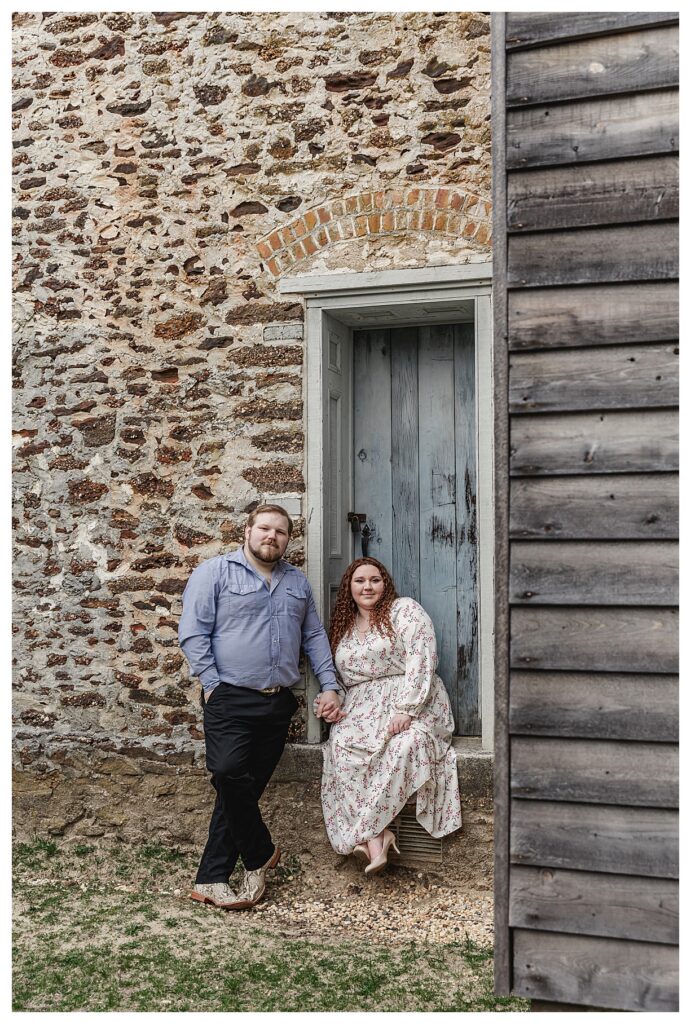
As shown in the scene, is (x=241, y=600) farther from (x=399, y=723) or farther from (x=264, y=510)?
(x=399, y=723)

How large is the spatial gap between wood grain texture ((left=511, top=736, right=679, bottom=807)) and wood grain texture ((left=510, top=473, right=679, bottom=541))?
566mm

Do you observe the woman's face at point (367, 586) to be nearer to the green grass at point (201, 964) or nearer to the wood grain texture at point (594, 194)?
the green grass at point (201, 964)

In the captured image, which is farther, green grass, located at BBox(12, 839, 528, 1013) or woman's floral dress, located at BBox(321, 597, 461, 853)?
woman's floral dress, located at BBox(321, 597, 461, 853)

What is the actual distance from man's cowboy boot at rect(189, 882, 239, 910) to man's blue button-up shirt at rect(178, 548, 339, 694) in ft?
3.02

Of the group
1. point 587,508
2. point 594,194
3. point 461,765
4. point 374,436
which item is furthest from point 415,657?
point 594,194

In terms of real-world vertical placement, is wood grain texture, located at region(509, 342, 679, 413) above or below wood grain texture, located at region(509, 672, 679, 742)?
above

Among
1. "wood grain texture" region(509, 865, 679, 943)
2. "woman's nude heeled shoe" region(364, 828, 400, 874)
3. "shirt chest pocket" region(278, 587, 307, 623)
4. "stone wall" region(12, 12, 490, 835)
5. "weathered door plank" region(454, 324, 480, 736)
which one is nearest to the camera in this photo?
"wood grain texture" region(509, 865, 679, 943)

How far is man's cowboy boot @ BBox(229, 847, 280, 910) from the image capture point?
4.39 meters

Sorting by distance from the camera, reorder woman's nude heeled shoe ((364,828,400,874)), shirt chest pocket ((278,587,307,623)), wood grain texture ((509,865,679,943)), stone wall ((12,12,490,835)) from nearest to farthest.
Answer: wood grain texture ((509,865,679,943)) → woman's nude heeled shoe ((364,828,400,874)) → shirt chest pocket ((278,587,307,623)) → stone wall ((12,12,490,835))

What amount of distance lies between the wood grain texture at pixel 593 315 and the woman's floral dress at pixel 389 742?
214cm

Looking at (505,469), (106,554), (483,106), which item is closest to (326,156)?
(483,106)

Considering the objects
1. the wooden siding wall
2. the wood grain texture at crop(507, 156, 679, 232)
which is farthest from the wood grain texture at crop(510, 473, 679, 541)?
the wood grain texture at crop(507, 156, 679, 232)

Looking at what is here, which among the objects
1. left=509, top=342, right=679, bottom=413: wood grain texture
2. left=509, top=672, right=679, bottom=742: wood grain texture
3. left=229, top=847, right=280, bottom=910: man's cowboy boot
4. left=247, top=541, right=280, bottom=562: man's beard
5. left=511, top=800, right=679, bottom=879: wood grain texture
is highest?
left=509, top=342, right=679, bottom=413: wood grain texture

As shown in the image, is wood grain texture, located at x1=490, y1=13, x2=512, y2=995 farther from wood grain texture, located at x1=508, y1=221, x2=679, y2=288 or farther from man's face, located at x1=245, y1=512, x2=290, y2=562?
man's face, located at x1=245, y1=512, x2=290, y2=562
